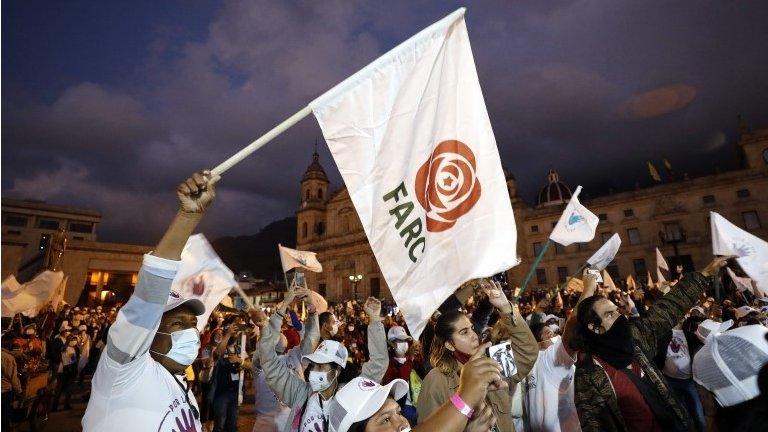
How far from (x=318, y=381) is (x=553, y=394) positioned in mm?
2056

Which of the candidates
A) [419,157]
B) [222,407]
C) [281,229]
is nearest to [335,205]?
[222,407]

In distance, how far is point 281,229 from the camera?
645 ft

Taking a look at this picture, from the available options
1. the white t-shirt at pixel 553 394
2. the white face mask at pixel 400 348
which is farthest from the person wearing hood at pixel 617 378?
the white face mask at pixel 400 348

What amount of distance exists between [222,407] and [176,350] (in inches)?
193

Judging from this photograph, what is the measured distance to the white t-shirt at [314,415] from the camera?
2.71m

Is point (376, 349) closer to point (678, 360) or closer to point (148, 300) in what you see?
point (148, 300)

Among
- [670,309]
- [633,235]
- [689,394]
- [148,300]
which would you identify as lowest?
[689,394]

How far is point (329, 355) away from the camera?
2961 millimetres

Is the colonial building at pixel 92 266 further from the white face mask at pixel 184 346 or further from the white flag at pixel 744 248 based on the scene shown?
the white flag at pixel 744 248

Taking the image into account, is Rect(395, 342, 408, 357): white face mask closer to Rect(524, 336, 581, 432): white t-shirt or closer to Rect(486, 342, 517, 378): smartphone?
Rect(524, 336, 581, 432): white t-shirt

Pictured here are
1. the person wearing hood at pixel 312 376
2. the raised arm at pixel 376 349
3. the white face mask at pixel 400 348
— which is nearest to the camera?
the person wearing hood at pixel 312 376

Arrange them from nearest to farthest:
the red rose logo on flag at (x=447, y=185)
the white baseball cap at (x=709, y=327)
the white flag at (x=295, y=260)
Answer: the red rose logo on flag at (x=447, y=185)
the white baseball cap at (x=709, y=327)
the white flag at (x=295, y=260)

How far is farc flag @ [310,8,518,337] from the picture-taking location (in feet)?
7.48

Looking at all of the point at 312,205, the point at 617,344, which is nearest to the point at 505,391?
the point at 617,344
